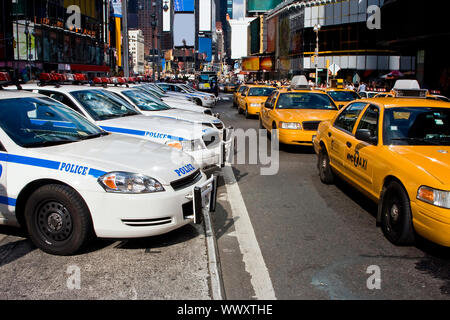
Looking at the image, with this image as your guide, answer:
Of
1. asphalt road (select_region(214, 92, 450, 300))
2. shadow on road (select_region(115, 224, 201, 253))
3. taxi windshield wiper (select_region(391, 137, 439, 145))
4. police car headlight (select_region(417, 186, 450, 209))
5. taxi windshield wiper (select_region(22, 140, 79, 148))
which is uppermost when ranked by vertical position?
taxi windshield wiper (select_region(22, 140, 79, 148))

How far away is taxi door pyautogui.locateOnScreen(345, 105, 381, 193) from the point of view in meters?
6.22

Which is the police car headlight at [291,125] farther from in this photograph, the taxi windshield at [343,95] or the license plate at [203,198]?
the license plate at [203,198]

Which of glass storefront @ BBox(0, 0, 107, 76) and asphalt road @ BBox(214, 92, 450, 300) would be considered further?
glass storefront @ BBox(0, 0, 107, 76)

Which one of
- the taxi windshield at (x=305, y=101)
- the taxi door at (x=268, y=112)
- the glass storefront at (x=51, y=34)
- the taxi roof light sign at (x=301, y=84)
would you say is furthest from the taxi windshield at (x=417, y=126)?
the glass storefront at (x=51, y=34)

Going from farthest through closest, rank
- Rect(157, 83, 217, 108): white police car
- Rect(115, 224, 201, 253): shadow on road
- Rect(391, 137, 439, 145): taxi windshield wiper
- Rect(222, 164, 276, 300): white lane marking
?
1. Rect(157, 83, 217, 108): white police car
2. Rect(391, 137, 439, 145): taxi windshield wiper
3. Rect(115, 224, 201, 253): shadow on road
4. Rect(222, 164, 276, 300): white lane marking

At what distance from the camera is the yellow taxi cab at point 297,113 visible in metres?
11.9

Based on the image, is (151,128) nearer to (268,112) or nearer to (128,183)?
(128,183)

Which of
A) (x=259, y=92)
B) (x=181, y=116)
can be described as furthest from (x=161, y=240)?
(x=259, y=92)

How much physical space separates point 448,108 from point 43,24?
6474 centimetres

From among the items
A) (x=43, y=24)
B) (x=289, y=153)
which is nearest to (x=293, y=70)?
(x=43, y=24)

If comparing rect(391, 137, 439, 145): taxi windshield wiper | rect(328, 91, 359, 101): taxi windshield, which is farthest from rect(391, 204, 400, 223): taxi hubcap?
rect(328, 91, 359, 101): taxi windshield

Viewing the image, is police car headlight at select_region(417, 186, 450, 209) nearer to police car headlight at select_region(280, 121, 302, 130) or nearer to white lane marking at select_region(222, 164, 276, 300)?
white lane marking at select_region(222, 164, 276, 300)
